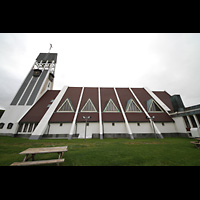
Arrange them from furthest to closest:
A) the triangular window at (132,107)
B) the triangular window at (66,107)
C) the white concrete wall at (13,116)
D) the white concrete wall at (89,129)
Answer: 1. the triangular window at (132,107)
2. the triangular window at (66,107)
3. the white concrete wall at (13,116)
4. the white concrete wall at (89,129)

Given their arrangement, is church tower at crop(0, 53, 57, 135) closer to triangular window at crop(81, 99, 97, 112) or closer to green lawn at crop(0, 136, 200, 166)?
triangular window at crop(81, 99, 97, 112)

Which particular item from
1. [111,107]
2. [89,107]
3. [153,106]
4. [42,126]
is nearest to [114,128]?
[111,107]

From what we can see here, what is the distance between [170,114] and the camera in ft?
61.4

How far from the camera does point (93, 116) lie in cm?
1786

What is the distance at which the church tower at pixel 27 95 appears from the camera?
18234mm

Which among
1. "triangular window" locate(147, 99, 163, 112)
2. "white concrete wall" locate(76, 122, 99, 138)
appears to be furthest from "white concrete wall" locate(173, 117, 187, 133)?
"white concrete wall" locate(76, 122, 99, 138)

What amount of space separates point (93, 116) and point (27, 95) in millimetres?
17369

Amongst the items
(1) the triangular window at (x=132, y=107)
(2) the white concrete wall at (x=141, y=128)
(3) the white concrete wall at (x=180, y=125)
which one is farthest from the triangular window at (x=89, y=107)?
(3) the white concrete wall at (x=180, y=125)

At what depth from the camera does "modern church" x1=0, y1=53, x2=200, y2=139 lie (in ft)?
52.5

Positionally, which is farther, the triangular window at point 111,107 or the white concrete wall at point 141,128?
the triangular window at point 111,107

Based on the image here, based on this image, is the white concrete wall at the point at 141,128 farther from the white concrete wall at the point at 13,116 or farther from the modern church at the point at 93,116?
the white concrete wall at the point at 13,116

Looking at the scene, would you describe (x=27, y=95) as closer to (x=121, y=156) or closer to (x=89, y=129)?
(x=89, y=129)
